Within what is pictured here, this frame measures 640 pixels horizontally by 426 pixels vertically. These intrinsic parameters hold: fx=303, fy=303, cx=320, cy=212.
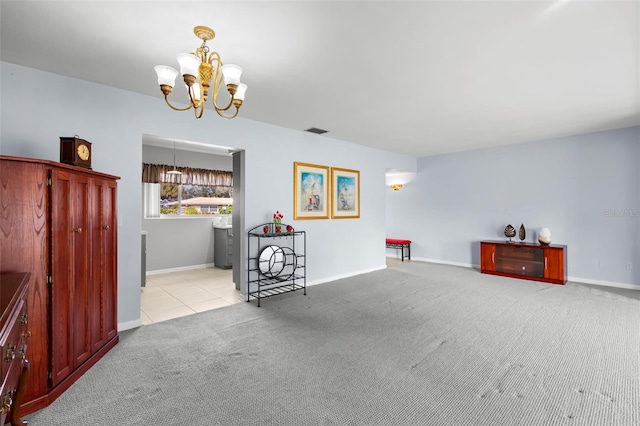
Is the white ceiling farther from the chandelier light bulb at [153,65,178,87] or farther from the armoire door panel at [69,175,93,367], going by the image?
the armoire door panel at [69,175,93,367]

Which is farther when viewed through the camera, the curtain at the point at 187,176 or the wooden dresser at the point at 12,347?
the curtain at the point at 187,176

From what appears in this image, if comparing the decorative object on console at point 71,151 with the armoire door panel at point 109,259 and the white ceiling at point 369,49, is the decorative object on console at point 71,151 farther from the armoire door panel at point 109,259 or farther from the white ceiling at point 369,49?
the white ceiling at point 369,49

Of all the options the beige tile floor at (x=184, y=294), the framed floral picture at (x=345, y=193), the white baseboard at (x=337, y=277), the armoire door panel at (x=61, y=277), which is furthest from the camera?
the framed floral picture at (x=345, y=193)

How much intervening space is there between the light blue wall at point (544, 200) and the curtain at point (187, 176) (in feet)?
14.8

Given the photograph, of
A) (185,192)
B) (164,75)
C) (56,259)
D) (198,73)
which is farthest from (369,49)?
(185,192)

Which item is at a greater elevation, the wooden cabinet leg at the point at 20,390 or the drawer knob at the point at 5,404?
the drawer knob at the point at 5,404

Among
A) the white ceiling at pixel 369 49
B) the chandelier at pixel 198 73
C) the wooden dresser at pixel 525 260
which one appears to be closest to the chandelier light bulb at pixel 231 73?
the chandelier at pixel 198 73

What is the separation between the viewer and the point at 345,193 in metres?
5.68

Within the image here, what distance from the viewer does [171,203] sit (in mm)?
6457

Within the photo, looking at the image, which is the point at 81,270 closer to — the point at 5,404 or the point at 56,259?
the point at 56,259

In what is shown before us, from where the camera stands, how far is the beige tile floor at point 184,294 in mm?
3824

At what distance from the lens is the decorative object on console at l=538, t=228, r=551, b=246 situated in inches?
210

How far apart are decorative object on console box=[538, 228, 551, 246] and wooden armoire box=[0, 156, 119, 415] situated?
644cm

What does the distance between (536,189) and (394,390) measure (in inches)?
210
